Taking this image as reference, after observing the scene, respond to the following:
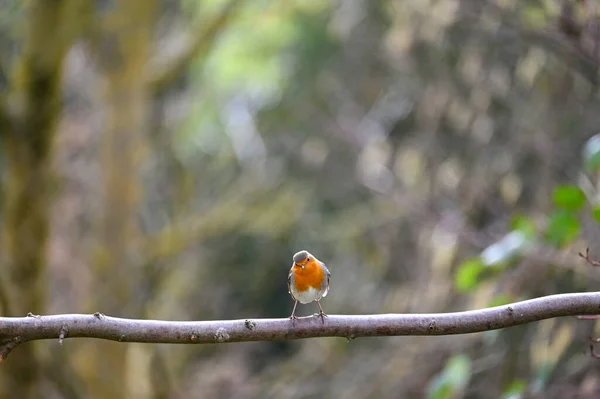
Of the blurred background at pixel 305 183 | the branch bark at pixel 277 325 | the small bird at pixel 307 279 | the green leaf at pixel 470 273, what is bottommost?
the branch bark at pixel 277 325

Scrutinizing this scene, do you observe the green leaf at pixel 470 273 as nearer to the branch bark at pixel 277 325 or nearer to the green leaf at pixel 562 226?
the green leaf at pixel 562 226

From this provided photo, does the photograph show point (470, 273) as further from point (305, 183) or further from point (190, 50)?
point (305, 183)

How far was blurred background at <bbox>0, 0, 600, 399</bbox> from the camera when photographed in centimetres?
496

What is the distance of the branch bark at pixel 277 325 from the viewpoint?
2.14m

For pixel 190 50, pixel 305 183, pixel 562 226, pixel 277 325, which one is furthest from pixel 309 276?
pixel 305 183

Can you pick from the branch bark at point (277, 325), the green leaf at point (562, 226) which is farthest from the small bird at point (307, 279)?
the green leaf at point (562, 226)

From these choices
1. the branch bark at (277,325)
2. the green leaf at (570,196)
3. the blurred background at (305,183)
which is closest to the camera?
the branch bark at (277,325)

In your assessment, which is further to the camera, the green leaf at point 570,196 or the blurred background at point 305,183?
the blurred background at point 305,183

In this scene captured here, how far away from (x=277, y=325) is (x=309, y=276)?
94 cm

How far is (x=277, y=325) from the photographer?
2309mm

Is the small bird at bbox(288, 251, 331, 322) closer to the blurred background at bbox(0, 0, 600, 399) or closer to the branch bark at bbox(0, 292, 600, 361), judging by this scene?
the blurred background at bbox(0, 0, 600, 399)

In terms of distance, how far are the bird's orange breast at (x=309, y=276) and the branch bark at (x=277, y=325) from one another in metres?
0.84

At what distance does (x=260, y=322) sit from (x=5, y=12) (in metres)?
4.46

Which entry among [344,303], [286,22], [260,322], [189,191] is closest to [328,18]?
[286,22]
